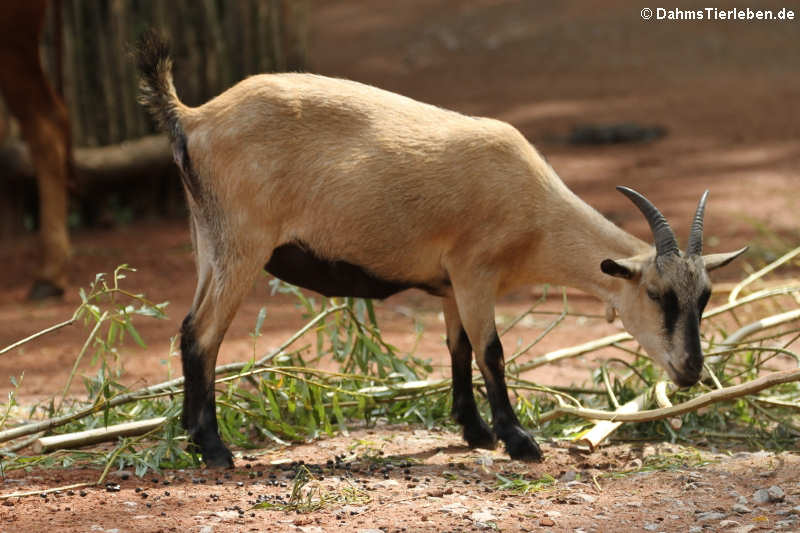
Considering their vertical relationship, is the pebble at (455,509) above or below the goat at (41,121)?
below

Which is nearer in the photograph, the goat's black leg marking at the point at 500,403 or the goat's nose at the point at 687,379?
the goat's nose at the point at 687,379

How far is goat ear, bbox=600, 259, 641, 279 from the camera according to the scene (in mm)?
4891

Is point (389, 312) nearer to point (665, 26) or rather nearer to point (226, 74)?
point (226, 74)

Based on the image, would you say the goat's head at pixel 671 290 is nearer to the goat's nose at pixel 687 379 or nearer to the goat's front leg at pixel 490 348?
the goat's nose at pixel 687 379

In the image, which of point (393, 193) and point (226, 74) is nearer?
point (393, 193)

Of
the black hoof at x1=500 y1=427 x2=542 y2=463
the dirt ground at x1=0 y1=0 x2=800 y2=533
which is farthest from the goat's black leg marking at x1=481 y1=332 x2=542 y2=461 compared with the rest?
the dirt ground at x1=0 y1=0 x2=800 y2=533

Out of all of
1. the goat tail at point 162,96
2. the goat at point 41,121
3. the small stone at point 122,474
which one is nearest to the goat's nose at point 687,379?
the goat tail at point 162,96

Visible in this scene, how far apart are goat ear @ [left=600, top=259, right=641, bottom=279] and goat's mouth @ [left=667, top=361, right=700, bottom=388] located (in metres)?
0.45

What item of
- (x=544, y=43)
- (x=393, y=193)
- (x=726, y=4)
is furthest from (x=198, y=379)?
(x=726, y=4)

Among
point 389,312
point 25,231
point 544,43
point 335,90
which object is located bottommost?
point 389,312

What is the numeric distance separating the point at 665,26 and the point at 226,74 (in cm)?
1067

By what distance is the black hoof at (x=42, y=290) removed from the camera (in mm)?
8883

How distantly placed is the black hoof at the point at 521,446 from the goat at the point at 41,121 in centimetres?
513

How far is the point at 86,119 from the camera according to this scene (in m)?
11.4
